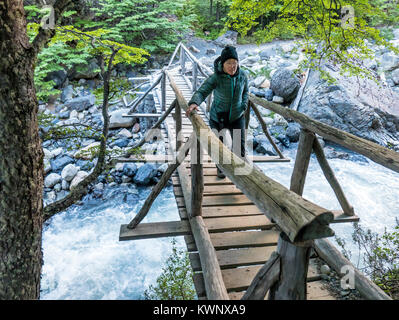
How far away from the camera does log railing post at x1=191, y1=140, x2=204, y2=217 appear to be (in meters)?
2.85

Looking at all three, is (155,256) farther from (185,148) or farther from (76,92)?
(76,92)

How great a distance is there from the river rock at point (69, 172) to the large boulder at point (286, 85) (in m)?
8.53

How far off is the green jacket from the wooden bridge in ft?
1.46

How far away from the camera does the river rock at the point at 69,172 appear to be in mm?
8219

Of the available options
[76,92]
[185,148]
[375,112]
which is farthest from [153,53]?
[185,148]

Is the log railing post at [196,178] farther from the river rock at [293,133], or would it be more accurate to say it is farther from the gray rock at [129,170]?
the river rock at [293,133]

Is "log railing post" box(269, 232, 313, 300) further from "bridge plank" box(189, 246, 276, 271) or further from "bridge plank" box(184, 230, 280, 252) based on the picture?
"bridge plank" box(184, 230, 280, 252)

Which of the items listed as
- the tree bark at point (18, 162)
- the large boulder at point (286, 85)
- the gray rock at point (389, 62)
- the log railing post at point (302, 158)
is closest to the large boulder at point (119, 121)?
the large boulder at point (286, 85)

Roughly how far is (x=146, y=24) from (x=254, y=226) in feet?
51.5

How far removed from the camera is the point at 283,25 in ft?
16.0

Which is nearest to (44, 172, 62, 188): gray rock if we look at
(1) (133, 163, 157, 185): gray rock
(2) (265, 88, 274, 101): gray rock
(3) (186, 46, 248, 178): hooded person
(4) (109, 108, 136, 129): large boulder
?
(1) (133, 163, 157, 185): gray rock

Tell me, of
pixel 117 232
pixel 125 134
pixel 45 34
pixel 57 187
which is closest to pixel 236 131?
pixel 45 34

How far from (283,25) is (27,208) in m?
5.00

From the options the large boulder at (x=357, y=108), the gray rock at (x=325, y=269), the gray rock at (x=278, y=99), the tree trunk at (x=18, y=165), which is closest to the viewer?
the tree trunk at (x=18, y=165)
